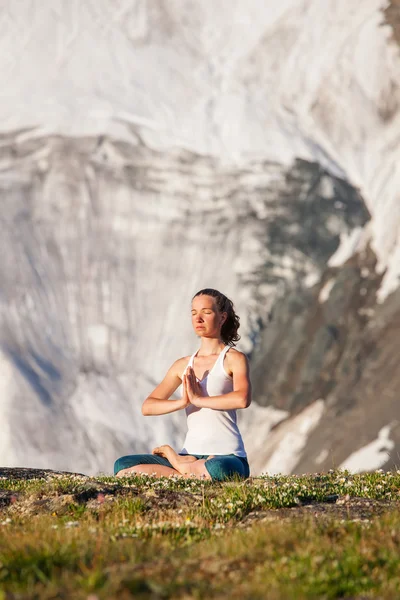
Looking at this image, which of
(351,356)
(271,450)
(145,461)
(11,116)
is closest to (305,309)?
(351,356)

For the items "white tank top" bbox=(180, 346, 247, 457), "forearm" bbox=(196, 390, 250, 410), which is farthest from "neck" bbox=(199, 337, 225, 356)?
"forearm" bbox=(196, 390, 250, 410)

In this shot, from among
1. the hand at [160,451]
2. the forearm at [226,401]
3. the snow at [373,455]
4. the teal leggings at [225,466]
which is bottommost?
the teal leggings at [225,466]

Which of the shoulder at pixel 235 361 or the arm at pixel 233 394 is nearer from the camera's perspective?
the arm at pixel 233 394

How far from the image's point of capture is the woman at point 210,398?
31.0 feet

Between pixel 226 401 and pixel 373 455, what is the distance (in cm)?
3183

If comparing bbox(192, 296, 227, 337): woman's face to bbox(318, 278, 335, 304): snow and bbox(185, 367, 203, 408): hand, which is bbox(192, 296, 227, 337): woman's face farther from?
bbox(318, 278, 335, 304): snow

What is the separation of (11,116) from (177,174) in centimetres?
996

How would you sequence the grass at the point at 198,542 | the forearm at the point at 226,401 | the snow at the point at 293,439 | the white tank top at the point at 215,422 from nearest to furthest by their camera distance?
the grass at the point at 198,542
the forearm at the point at 226,401
the white tank top at the point at 215,422
the snow at the point at 293,439

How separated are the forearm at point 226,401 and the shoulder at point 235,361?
322 mm

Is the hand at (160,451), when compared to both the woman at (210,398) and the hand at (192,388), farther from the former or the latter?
the hand at (192,388)

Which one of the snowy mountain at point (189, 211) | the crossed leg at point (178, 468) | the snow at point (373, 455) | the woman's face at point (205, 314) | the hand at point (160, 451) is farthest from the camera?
the snowy mountain at point (189, 211)

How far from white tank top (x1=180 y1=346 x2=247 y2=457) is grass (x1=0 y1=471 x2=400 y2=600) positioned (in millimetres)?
1471

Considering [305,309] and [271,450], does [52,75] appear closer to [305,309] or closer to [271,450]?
[305,309]

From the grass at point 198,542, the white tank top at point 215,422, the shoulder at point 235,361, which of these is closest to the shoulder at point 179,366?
the white tank top at point 215,422
